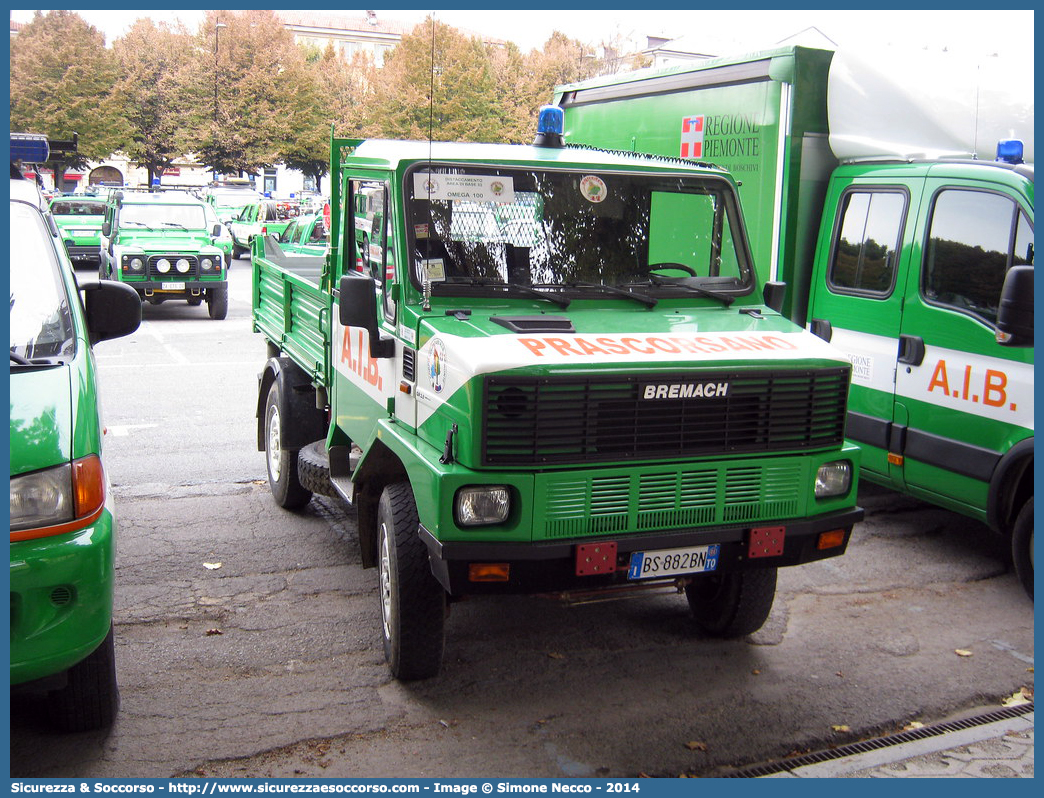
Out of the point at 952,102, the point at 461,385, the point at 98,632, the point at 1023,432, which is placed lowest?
the point at 98,632

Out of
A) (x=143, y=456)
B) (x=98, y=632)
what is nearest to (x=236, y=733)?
(x=98, y=632)

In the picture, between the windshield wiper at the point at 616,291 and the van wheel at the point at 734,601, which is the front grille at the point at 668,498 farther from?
the windshield wiper at the point at 616,291

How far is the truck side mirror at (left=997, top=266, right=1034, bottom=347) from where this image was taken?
16.8ft

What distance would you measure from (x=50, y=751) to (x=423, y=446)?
5.93 feet

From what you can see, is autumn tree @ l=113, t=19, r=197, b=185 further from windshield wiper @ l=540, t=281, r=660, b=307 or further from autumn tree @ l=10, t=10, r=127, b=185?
windshield wiper @ l=540, t=281, r=660, b=307

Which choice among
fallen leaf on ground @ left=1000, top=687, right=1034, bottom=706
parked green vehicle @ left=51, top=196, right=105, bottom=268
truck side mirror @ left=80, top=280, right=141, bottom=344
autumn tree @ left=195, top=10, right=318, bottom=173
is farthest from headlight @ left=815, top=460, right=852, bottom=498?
autumn tree @ left=195, top=10, right=318, bottom=173

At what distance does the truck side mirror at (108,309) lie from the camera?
457cm

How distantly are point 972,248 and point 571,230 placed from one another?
2.50 metres

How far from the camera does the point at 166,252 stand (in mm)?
16688

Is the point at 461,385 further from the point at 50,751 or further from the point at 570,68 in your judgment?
the point at 570,68

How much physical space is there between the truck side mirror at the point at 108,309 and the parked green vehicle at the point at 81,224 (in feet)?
75.3

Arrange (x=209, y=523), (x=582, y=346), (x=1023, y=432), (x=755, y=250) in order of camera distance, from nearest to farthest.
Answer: (x=582, y=346) < (x=1023, y=432) < (x=209, y=523) < (x=755, y=250)

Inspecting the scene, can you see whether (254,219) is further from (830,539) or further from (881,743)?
(881,743)

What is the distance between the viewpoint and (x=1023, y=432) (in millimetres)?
5508
